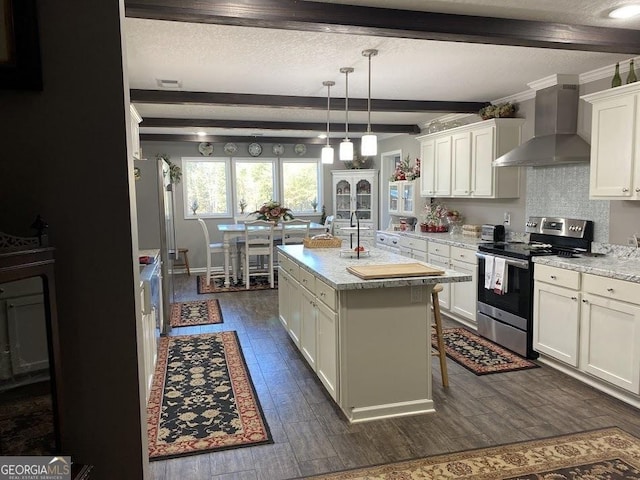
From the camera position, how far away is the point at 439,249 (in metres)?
5.29

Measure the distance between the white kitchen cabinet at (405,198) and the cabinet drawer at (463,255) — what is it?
1.87m

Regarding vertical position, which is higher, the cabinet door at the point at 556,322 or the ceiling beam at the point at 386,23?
the ceiling beam at the point at 386,23

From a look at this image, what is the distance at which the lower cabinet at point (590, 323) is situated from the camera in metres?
3.04

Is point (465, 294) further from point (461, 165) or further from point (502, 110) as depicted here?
point (502, 110)

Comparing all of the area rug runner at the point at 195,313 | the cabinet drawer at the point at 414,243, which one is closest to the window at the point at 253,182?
the area rug runner at the point at 195,313

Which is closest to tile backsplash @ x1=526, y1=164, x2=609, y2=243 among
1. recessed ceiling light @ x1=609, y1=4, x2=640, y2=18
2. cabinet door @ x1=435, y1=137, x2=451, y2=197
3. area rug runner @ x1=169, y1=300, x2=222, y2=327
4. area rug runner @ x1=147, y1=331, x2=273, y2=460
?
cabinet door @ x1=435, y1=137, x2=451, y2=197

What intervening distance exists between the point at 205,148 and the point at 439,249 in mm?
4987

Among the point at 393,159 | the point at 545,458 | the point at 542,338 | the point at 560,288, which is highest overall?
the point at 393,159

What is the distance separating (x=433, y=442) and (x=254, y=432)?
1049 mm

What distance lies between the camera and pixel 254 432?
280cm

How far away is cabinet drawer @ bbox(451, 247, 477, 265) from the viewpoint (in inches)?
185

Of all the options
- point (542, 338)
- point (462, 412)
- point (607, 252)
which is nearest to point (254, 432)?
point (462, 412)

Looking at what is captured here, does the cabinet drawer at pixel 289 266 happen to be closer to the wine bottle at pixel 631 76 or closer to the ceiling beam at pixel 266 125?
the ceiling beam at pixel 266 125

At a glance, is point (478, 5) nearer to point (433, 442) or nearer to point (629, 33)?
point (629, 33)
